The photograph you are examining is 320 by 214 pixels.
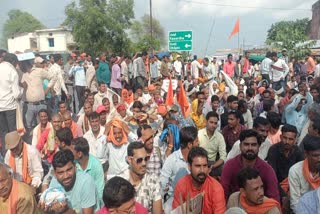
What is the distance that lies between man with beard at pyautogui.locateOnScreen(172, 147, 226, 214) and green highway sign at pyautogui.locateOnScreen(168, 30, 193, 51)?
9519 millimetres

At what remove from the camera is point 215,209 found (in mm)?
3441

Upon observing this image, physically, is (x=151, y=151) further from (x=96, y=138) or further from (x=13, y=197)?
(x=13, y=197)

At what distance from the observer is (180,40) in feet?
42.6

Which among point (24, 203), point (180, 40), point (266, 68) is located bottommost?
point (24, 203)

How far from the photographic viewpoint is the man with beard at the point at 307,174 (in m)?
3.81

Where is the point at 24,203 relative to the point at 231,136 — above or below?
below

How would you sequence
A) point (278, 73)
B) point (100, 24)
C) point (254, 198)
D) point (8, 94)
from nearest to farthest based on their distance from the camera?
point (254, 198) → point (8, 94) → point (278, 73) → point (100, 24)

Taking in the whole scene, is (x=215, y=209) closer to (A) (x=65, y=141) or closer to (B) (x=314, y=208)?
(B) (x=314, y=208)

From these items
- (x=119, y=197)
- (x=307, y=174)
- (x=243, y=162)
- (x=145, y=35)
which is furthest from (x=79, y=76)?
(x=145, y=35)

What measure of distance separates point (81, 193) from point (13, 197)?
1.80ft

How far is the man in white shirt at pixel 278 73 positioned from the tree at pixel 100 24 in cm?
1464

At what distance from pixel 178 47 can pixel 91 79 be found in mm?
3200

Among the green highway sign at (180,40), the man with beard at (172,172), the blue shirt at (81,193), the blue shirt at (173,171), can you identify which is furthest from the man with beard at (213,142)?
the green highway sign at (180,40)

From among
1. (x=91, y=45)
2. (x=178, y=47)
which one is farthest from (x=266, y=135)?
(x=91, y=45)
